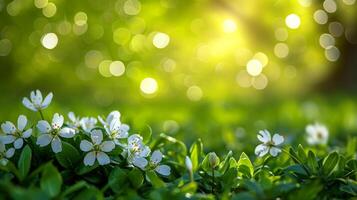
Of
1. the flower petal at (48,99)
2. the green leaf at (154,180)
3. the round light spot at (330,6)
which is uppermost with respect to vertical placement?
the flower petal at (48,99)

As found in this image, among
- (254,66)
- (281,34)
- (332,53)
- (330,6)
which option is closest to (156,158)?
(281,34)

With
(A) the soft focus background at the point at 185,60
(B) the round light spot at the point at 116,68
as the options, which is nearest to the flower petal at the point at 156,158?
(A) the soft focus background at the point at 185,60

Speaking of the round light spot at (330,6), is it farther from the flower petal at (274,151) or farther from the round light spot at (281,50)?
the flower petal at (274,151)

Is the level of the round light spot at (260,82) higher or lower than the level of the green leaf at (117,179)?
lower

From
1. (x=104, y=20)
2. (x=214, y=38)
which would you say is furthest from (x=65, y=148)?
(x=214, y=38)

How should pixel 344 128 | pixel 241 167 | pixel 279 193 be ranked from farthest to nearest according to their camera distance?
1. pixel 344 128
2. pixel 241 167
3. pixel 279 193

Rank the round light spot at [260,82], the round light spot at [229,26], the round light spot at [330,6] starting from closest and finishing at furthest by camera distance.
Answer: the round light spot at [229,26], the round light spot at [330,6], the round light spot at [260,82]

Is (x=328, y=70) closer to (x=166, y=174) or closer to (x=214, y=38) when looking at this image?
(x=214, y=38)

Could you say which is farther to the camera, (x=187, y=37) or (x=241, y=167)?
(x=187, y=37)
